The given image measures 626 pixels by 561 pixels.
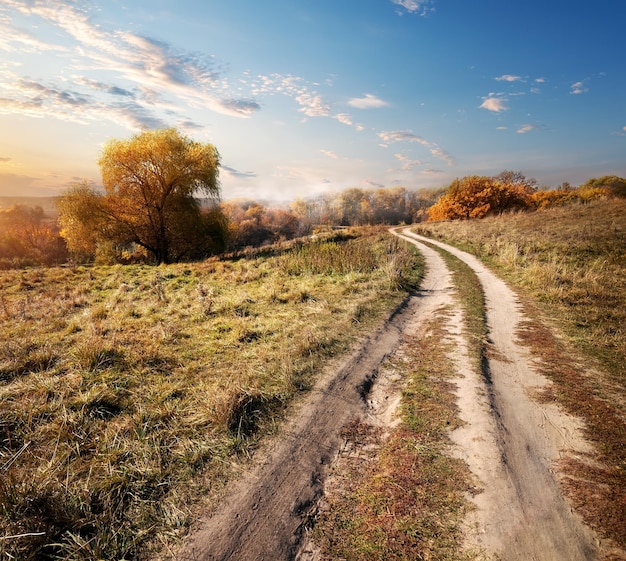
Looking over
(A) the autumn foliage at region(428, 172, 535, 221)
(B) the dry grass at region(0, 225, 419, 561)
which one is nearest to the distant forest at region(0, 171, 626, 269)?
(A) the autumn foliage at region(428, 172, 535, 221)

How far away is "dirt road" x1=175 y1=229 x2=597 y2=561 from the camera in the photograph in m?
2.80

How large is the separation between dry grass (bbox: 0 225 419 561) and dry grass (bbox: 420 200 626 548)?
3846mm

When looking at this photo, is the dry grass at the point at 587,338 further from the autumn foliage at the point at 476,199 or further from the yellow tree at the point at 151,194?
the autumn foliage at the point at 476,199

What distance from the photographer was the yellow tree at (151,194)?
23.5 metres

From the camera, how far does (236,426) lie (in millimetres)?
4406

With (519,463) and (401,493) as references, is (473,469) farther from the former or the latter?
(401,493)

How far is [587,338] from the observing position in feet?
22.4

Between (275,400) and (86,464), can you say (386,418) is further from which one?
(86,464)

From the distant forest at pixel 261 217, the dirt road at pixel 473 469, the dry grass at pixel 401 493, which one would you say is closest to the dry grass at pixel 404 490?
the dry grass at pixel 401 493

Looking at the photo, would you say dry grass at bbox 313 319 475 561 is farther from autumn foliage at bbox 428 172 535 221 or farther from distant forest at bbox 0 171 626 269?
autumn foliage at bbox 428 172 535 221

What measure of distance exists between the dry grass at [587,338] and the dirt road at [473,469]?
252 millimetres

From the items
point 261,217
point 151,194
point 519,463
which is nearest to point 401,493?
point 519,463

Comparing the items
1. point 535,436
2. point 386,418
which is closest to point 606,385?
point 535,436

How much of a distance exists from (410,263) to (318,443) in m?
13.3
